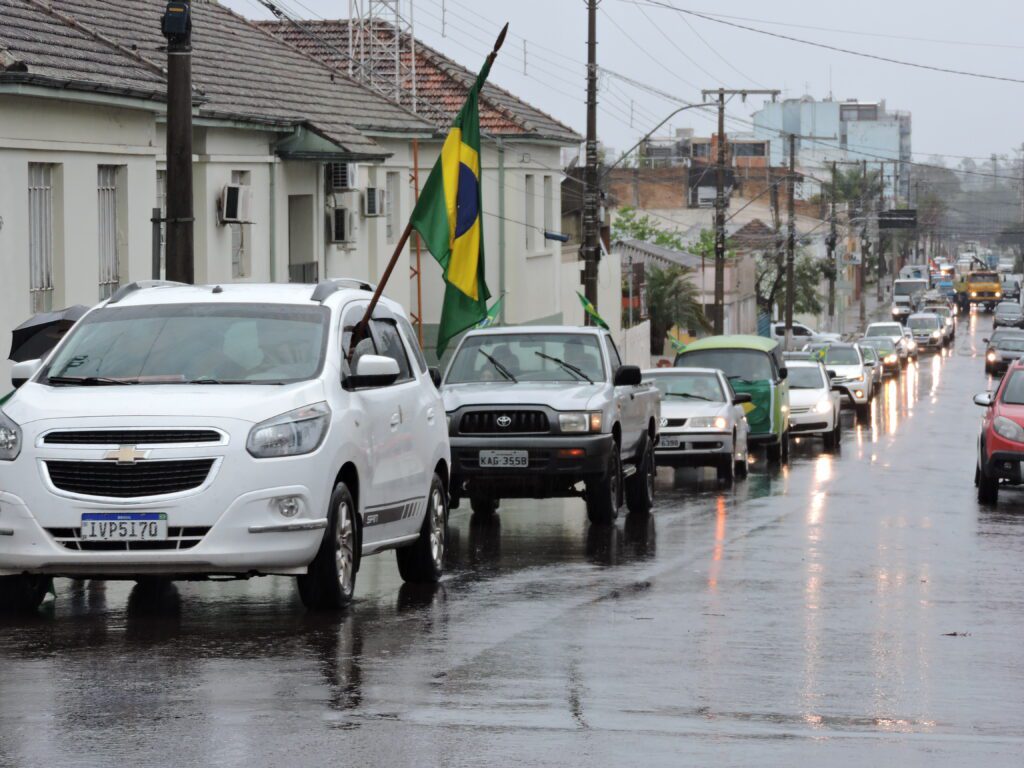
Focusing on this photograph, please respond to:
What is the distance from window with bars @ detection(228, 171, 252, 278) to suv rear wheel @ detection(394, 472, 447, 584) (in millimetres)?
15944

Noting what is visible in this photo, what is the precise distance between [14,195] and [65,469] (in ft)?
33.3

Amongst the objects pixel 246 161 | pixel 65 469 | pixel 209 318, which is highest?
pixel 246 161

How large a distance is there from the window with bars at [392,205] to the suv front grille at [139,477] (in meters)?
25.9

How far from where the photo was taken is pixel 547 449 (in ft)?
55.0

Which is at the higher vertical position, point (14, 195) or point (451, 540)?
point (14, 195)

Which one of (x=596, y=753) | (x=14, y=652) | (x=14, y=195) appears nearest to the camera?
(x=596, y=753)

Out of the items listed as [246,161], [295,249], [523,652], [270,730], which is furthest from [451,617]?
[295,249]

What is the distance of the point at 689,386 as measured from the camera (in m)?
27.1

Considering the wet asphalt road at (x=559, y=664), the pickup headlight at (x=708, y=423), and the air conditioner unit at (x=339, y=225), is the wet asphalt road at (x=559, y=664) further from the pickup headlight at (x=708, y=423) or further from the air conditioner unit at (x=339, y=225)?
the air conditioner unit at (x=339, y=225)

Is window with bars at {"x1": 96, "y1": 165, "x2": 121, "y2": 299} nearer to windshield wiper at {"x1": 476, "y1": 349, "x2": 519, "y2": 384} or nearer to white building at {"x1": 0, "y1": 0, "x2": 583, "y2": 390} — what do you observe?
white building at {"x1": 0, "y1": 0, "x2": 583, "y2": 390}

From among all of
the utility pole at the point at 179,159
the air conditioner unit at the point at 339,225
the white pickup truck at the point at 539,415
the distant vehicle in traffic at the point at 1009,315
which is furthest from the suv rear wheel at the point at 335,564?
the distant vehicle in traffic at the point at 1009,315

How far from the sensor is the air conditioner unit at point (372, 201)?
111 ft

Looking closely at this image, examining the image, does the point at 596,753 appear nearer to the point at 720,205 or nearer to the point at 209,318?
the point at 209,318

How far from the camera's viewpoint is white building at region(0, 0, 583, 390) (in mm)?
20141
